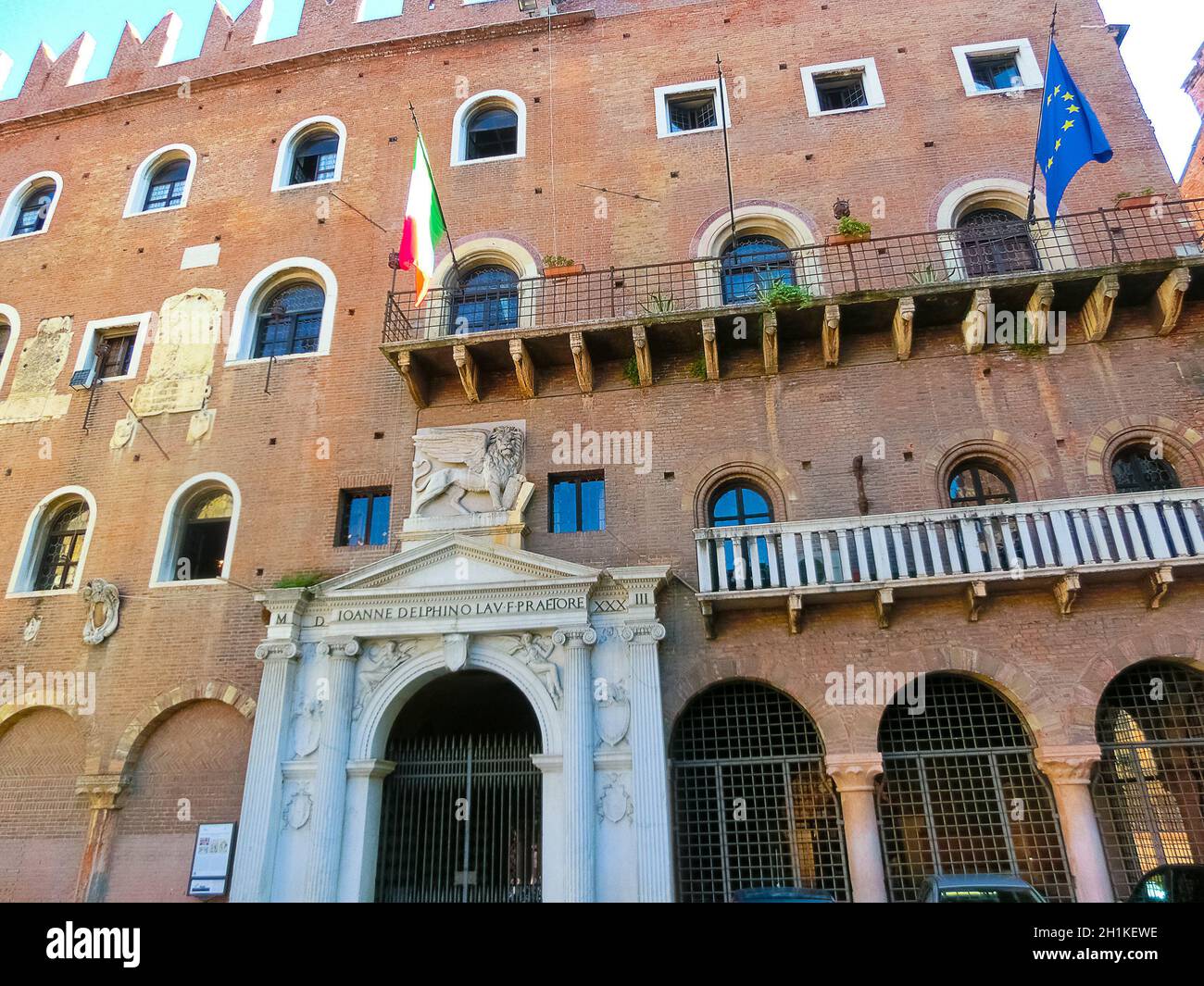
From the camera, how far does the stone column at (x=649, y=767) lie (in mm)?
9875

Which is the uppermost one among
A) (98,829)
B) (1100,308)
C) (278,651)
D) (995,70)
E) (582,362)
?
(995,70)

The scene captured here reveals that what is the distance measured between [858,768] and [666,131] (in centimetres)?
1250

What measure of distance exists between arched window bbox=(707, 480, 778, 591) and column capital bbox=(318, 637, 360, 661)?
17.9 ft

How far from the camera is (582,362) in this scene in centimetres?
1306

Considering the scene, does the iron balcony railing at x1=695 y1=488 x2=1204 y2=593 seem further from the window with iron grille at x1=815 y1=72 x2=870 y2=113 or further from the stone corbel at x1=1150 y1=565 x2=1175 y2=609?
the window with iron grille at x1=815 y1=72 x2=870 y2=113

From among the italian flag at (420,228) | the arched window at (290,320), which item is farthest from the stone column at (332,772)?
the arched window at (290,320)

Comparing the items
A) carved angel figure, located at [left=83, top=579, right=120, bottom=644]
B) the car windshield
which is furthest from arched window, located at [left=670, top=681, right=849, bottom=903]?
carved angel figure, located at [left=83, top=579, right=120, bottom=644]

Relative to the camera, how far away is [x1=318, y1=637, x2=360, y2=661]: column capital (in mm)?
11641

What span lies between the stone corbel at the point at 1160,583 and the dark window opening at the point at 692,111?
11.6 metres

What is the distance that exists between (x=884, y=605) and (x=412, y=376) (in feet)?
27.5

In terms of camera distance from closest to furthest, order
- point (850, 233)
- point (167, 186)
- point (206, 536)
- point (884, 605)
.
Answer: point (884, 605) → point (850, 233) → point (206, 536) → point (167, 186)

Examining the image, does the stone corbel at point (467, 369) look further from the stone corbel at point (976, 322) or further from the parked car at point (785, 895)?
the parked car at point (785, 895)

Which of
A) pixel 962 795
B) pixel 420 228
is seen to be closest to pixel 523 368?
pixel 420 228

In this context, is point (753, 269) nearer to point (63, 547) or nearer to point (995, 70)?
point (995, 70)
